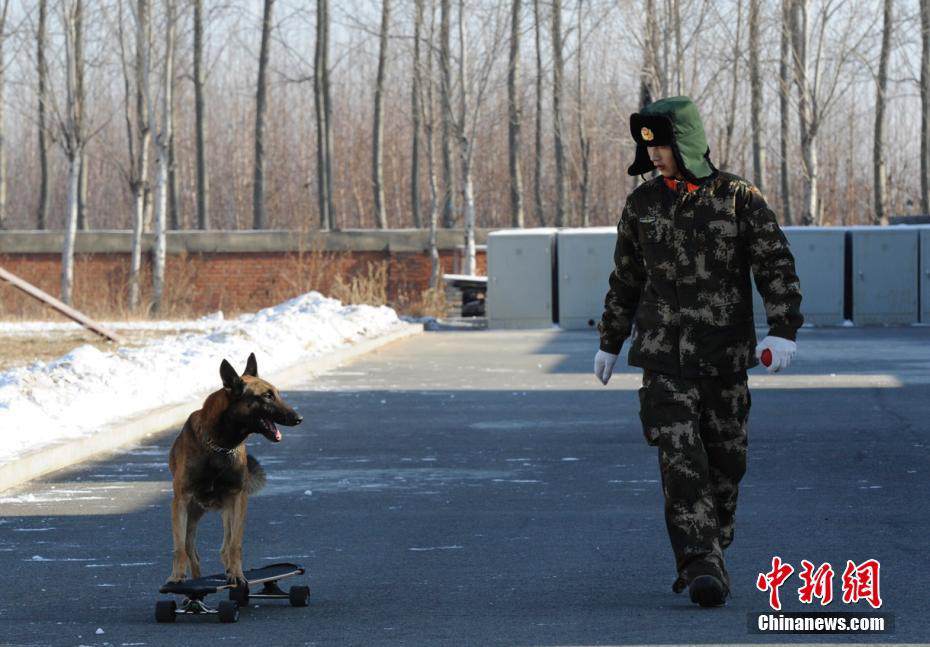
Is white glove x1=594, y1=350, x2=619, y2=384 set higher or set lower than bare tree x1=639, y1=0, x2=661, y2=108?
lower

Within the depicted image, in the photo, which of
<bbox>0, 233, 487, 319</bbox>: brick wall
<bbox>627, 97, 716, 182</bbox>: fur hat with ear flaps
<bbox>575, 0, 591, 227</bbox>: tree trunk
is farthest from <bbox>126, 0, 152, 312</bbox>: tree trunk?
<bbox>627, 97, 716, 182</bbox>: fur hat with ear flaps

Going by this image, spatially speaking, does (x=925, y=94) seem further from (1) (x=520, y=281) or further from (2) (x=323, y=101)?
(1) (x=520, y=281)

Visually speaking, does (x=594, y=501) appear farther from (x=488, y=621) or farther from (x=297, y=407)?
(x=297, y=407)

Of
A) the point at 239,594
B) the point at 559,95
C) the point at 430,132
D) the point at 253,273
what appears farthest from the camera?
the point at 559,95

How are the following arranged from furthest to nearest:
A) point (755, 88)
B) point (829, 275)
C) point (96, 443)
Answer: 1. point (755, 88)
2. point (829, 275)
3. point (96, 443)

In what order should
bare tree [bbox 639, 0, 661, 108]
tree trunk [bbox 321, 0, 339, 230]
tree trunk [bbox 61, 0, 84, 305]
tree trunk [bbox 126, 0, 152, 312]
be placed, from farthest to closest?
tree trunk [bbox 321, 0, 339, 230], bare tree [bbox 639, 0, 661, 108], tree trunk [bbox 61, 0, 84, 305], tree trunk [bbox 126, 0, 152, 312]

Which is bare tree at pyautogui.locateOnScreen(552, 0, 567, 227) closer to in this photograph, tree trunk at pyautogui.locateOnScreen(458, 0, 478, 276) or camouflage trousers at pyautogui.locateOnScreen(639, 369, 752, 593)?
tree trunk at pyautogui.locateOnScreen(458, 0, 478, 276)

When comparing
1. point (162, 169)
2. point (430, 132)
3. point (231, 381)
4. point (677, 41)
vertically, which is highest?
point (677, 41)

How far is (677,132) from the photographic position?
6.78m

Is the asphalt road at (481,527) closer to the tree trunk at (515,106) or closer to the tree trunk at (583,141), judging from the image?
the tree trunk at (515,106)

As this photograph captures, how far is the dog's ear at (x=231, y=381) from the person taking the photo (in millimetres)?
6742

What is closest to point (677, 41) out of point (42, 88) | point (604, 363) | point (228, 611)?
point (42, 88)

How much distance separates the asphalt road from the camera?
6605 millimetres

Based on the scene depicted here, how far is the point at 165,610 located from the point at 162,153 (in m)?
33.2
